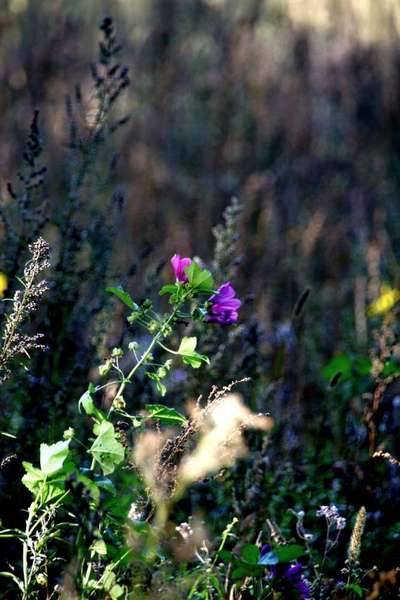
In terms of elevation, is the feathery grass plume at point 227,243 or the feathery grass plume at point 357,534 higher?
the feathery grass plume at point 227,243

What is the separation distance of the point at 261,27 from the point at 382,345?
6.49 metres

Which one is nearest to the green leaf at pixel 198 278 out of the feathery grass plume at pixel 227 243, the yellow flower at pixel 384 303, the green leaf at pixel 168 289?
the green leaf at pixel 168 289

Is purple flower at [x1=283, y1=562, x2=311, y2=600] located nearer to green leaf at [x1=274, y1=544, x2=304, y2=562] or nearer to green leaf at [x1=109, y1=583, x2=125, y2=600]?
green leaf at [x1=274, y1=544, x2=304, y2=562]

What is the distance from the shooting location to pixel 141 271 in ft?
13.8

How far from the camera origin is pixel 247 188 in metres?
4.86

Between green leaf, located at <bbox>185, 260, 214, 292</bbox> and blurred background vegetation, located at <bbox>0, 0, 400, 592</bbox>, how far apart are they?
0.62 meters

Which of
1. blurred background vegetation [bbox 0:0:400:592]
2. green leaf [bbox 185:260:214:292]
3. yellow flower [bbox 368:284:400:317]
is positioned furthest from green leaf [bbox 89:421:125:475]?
yellow flower [bbox 368:284:400:317]

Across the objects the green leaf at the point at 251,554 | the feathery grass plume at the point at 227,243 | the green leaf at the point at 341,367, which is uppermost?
the feathery grass plume at the point at 227,243

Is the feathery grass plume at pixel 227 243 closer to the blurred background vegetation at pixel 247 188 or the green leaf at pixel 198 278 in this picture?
the blurred background vegetation at pixel 247 188

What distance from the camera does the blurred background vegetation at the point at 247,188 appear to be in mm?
2076

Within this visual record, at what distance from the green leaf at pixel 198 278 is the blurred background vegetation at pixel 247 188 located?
62 cm

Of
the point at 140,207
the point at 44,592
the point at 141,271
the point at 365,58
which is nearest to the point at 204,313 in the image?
the point at 44,592

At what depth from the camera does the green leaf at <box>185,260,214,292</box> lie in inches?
47.4

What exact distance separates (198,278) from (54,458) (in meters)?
0.36
